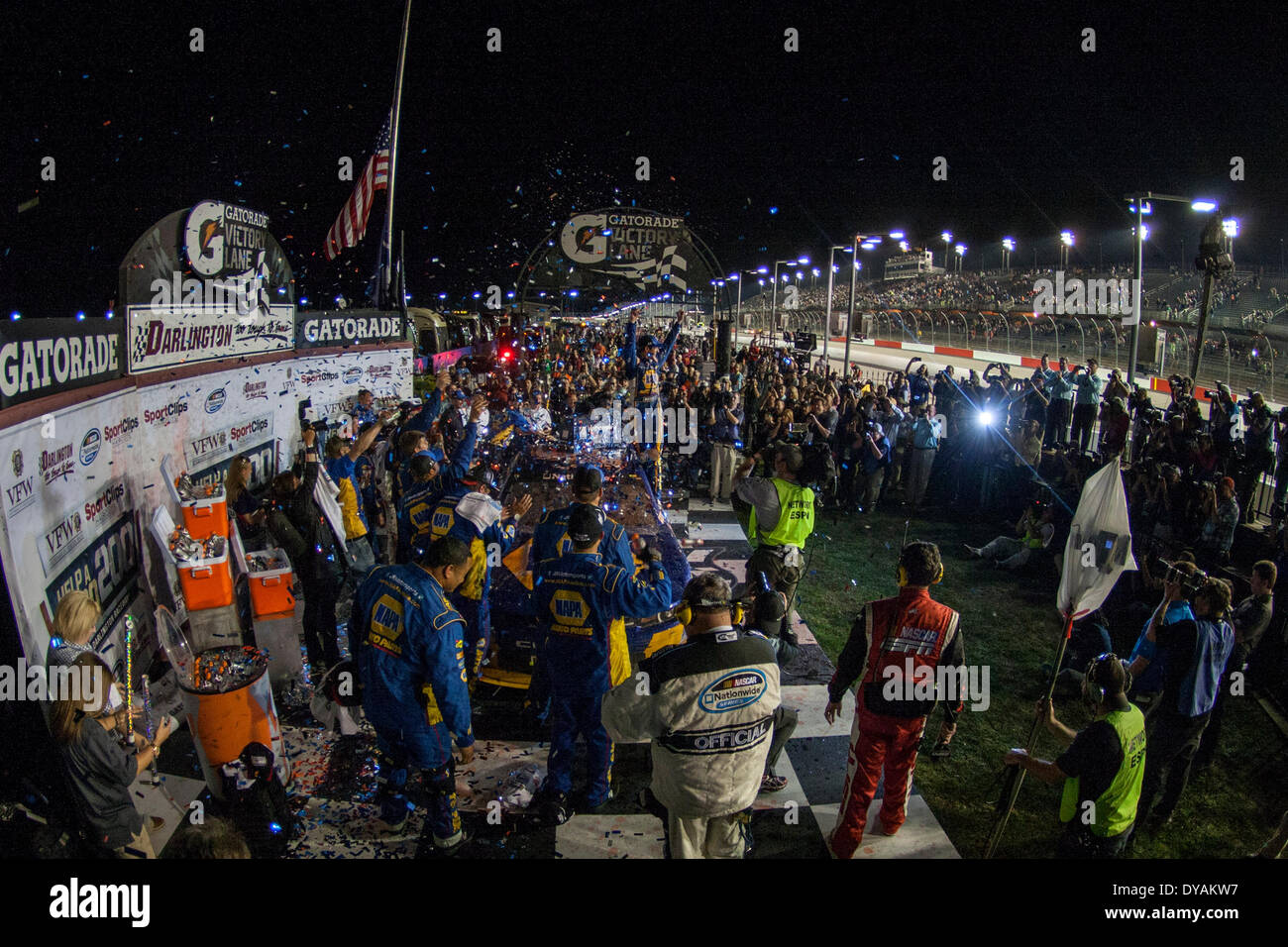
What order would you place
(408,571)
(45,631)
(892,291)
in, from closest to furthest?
(408,571)
(45,631)
(892,291)

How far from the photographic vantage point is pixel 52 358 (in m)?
4.73

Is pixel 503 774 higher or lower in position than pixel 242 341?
lower

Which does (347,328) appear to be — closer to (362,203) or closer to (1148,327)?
(362,203)

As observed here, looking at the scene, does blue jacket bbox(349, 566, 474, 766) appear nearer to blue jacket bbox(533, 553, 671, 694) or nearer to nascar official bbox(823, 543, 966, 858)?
blue jacket bbox(533, 553, 671, 694)

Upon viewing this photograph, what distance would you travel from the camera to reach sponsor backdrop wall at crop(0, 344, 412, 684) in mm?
4141

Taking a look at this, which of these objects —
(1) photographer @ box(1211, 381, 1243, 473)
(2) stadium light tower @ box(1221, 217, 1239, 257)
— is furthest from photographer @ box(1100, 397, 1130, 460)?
(2) stadium light tower @ box(1221, 217, 1239, 257)

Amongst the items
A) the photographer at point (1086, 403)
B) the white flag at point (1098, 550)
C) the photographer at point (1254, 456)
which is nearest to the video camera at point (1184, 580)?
the white flag at point (1098, 550)

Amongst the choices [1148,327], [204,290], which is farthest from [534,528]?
[1148,327]

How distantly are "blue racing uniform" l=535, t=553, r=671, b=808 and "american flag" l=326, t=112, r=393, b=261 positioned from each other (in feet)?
34.7

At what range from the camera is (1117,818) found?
11.1 ft

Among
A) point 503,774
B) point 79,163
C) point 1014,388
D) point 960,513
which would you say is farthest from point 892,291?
point 503,774
